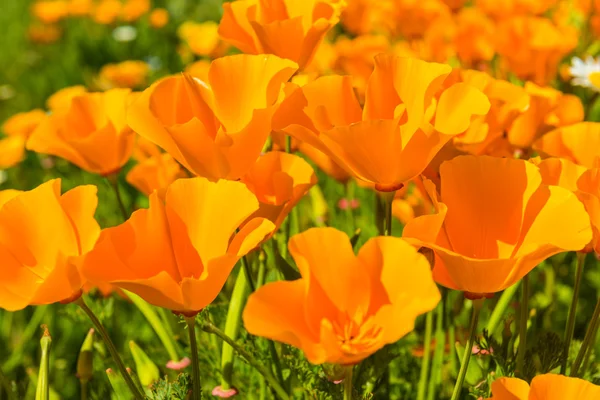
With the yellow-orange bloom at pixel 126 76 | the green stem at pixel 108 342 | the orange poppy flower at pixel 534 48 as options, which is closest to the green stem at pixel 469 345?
the green stem at pixel 108 342

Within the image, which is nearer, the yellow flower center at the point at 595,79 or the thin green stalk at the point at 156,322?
the thin green stalk at the point at 156,322

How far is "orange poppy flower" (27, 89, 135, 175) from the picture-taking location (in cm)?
110

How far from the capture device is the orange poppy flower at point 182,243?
→ 28.2 inches

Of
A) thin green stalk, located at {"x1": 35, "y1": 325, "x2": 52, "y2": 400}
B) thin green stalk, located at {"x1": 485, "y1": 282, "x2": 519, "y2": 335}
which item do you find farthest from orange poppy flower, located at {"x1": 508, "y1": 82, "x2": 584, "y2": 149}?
thin green stalk, located at {"x1": 35, "y1": 325, "x2": 52, "y2": 400}

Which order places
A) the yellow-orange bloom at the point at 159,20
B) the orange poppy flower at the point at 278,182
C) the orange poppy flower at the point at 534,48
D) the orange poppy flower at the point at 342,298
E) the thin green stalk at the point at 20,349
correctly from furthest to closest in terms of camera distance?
the yellow-orange bloom at the point at 159,20, the orange poppy flower at the point at 534,48, the thin green stalk at the point at 20,349, the orange poppy flower at the point at 278,182, the orange poppy flower at the point at 342,298

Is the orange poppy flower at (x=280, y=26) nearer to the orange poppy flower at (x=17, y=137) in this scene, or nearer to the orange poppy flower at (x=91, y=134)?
the orange poppy flower at (x=91, y=134)

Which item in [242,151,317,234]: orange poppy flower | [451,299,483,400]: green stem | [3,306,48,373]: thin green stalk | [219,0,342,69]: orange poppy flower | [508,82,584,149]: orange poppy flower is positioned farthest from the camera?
[3,306,48,373]: thin green stalk

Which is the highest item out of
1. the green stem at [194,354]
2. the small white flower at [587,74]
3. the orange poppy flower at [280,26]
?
the orange poppy flower at [280,26]

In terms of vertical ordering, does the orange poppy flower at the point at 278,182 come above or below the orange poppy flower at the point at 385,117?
below

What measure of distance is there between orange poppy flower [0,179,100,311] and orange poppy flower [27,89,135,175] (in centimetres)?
27

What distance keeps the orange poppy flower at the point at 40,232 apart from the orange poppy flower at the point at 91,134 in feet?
0.88

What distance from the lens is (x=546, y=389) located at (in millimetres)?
686

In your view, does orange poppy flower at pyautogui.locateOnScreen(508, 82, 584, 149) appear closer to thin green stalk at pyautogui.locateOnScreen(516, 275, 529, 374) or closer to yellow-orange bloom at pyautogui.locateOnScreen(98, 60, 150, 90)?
thin green stalk at pyautogui.locateOnScreen(516, 275, 529, 374)

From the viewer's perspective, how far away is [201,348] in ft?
3.73
